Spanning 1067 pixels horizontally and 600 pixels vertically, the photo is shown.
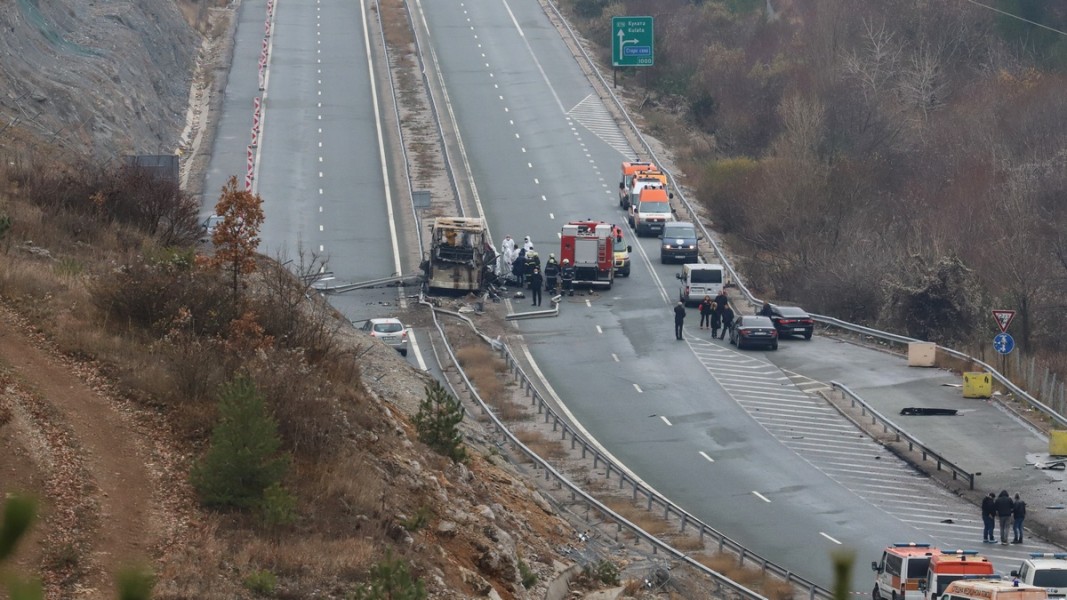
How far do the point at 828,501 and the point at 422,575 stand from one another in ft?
60.6

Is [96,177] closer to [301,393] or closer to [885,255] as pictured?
[301,393]

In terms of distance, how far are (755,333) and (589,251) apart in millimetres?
8803

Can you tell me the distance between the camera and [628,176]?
6738 cm

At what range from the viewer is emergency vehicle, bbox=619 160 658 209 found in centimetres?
6666

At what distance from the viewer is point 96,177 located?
26.2 metres

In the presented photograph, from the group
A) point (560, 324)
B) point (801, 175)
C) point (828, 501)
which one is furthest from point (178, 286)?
point (801, 175)

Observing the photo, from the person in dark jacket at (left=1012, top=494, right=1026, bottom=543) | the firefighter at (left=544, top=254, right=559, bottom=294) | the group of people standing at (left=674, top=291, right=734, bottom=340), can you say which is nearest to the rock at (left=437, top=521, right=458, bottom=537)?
the person in dark jacket at (left=1012, top=494, right=1026, bottom=543)

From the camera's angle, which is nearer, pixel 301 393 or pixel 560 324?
pixel 301 393

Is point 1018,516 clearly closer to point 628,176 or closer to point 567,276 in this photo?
point 567,276

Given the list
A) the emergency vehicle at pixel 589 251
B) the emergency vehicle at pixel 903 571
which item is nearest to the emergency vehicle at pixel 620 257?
the emergency vehicle at pixel 589 251

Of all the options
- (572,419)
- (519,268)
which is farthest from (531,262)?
(572,419)

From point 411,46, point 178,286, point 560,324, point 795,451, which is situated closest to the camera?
point 178,286

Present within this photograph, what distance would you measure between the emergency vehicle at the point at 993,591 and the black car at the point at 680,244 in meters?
36.4

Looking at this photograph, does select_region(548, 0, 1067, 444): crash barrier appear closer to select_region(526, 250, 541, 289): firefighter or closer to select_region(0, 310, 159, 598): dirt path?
select_region(526, 250, 541, 289): firefighter
